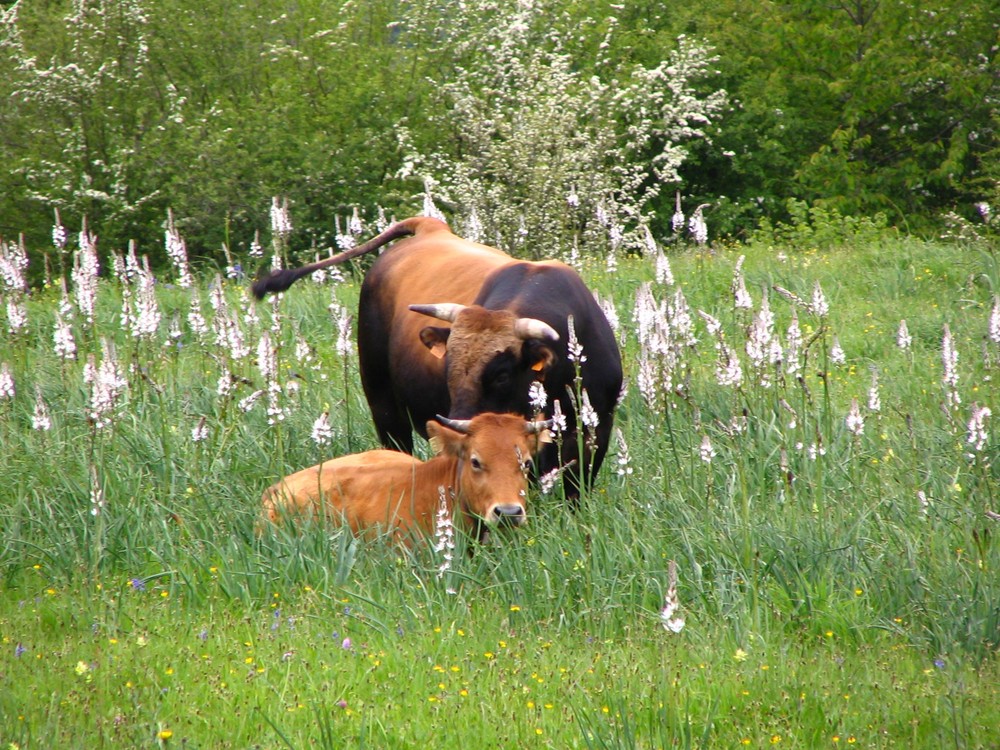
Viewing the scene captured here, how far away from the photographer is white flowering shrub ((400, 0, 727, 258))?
1514cm

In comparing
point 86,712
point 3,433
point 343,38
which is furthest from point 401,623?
point 343,38

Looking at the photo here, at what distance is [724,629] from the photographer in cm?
483

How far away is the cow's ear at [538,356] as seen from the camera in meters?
6.49

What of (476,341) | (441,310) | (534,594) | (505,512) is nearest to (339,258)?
(441,310)

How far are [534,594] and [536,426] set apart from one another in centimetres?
92

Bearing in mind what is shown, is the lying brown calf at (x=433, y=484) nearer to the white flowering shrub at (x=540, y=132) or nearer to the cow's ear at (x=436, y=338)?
the cow's ear at (x=436, y=338)

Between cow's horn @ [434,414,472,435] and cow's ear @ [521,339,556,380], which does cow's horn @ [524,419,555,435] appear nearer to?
cow's horn @ [434,414,472,435]

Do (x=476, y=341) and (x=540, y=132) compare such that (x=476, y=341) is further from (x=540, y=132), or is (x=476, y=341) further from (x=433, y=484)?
(x=540, y=132)

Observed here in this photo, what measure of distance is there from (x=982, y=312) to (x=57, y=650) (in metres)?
8.47

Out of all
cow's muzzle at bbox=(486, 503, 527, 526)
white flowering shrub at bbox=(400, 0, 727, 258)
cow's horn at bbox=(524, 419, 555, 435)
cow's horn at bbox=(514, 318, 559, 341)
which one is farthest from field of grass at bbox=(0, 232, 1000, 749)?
white flowering shrub at bbox=(400, 0, 727, 258)

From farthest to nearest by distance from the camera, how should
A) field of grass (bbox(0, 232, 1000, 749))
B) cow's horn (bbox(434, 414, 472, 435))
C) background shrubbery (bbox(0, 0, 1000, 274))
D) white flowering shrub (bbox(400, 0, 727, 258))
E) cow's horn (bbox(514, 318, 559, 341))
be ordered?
background shrubbery (bbox(0, 0, 1000, 274))
white flowering shrub (bbox(400, 0, 727, 258))
cow's horn (bbox(514, 318, 559, 341))
cow's horn (bbox(434, 414, 472, 435))
field of grass (bbox(0, 232, 1000, 749))

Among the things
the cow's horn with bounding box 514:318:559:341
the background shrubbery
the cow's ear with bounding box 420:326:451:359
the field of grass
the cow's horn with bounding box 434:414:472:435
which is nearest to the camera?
the field of grass

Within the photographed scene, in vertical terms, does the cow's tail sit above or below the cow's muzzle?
above

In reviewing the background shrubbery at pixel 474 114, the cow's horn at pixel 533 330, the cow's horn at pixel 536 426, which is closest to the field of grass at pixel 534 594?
the cow's horn at pixel 536 426
